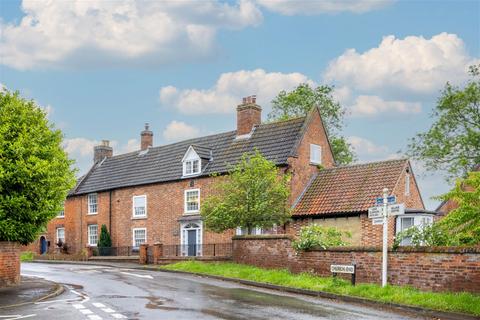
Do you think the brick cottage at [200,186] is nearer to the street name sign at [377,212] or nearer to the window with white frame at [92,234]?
the window with white frame at [92,234]

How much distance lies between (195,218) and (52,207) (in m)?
18.7

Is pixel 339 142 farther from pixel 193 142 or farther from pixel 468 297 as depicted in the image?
pixel 468 297

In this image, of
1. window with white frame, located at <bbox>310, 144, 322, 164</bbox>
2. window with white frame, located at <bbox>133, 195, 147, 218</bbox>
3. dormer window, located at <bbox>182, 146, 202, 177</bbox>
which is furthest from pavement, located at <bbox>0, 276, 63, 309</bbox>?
window with white frame, located at <bbox>133, 195, 147, 218</bbox>

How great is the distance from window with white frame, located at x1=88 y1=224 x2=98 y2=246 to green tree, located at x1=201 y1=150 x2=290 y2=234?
827 inches

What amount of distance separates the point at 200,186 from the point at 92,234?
14061 mm

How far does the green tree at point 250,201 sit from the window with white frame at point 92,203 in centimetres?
2099

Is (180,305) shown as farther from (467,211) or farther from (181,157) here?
(181,157)

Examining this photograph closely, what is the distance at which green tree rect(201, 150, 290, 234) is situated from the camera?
30703mm

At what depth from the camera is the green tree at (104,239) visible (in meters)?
47.4

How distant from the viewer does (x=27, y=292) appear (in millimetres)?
19953

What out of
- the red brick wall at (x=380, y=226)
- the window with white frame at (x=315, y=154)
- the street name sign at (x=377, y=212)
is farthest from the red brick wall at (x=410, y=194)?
the street name sign at (x=377, y=212)

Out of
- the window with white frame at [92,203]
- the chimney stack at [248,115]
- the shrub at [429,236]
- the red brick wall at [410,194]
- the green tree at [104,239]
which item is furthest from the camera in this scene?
the window with white frame at [92,203]

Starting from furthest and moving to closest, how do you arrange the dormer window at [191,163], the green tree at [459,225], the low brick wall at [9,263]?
the dormer window at [191,163] → the low brick wall at [9,263] → the green tree at [459,225]

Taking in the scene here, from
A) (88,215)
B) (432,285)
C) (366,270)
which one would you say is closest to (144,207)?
(88,215)
